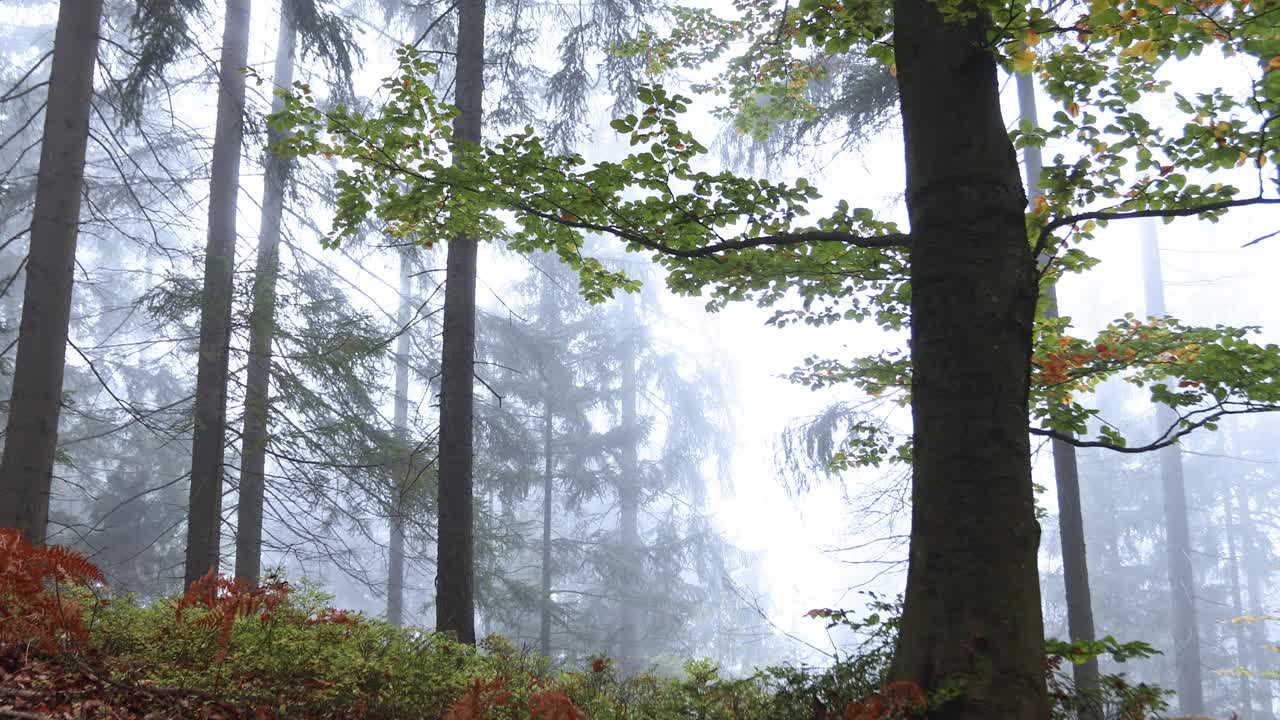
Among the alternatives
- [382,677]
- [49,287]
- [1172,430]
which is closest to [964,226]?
[1172,430]

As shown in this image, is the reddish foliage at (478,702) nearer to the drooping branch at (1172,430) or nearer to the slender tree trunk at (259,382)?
the drooping branch at (1172,430)

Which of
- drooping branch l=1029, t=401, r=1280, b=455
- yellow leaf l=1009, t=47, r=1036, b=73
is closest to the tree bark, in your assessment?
yellow leaf l=1009, t=47, r=1036, b=73

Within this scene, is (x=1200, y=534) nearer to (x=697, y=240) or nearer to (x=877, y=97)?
(x=877, y=97)

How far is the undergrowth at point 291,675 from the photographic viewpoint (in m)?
2.67

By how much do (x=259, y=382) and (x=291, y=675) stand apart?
8.41 metres

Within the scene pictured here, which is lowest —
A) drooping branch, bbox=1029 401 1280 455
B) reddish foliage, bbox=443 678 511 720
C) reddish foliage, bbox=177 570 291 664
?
reddish foliage, bbox=443 678 511 720

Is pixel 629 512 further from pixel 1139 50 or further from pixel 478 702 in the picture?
pixel 1139 50

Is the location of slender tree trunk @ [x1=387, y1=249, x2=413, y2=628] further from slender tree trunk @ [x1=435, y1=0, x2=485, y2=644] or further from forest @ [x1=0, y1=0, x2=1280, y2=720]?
slender tree trunk @ [x1=435, y1=0, x2=485, y2=644]

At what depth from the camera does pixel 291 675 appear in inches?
122

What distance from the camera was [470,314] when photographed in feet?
23.9

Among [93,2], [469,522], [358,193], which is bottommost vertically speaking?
[469,522]

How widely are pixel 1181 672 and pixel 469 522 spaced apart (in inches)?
808

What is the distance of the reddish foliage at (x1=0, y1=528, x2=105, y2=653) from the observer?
2.97 meters

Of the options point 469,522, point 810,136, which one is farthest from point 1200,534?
point 469,522
